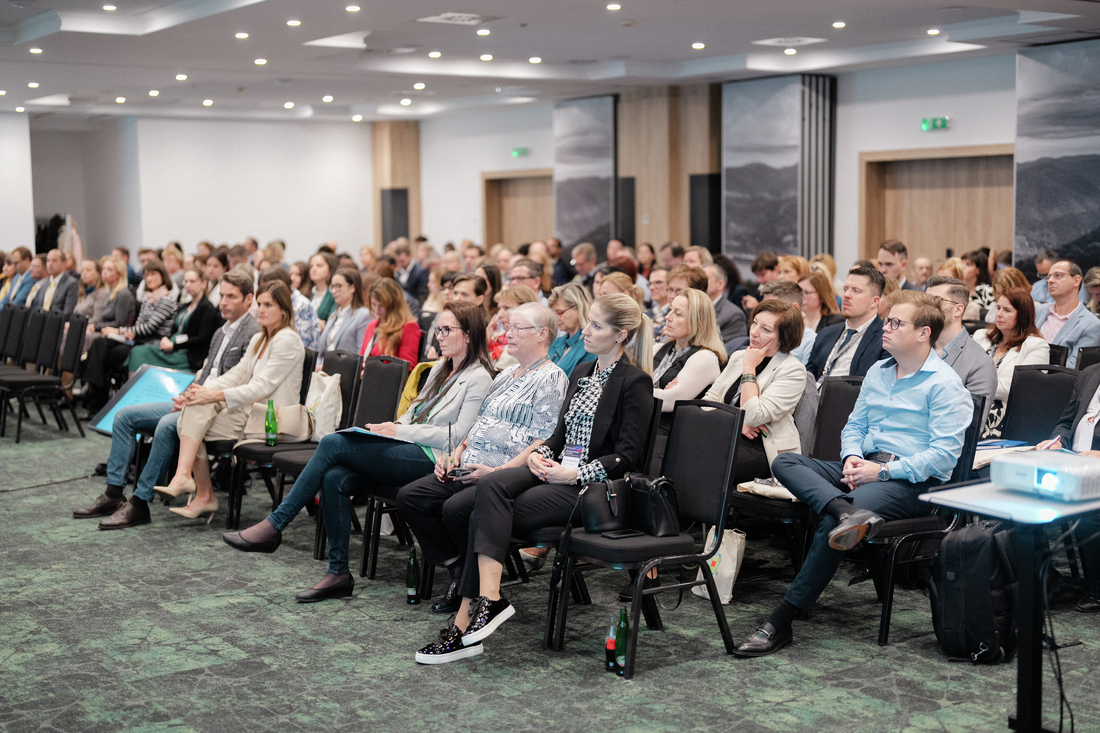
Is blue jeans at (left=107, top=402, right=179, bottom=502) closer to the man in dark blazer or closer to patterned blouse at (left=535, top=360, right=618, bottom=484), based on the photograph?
patterned blouse at (left=535, top=360, right=618, bottom=484)

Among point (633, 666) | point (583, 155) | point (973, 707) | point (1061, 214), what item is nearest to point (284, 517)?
point (633, 666)

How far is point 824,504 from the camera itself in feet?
12.7

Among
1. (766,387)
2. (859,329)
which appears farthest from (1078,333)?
(766,387)

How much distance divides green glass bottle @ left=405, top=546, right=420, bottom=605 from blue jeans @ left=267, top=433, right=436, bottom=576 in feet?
0.97

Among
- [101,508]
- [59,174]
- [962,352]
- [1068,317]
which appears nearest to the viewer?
[962,352]

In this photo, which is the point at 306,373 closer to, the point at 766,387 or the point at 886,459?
the point at 766,387

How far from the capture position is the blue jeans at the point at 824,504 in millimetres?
3854

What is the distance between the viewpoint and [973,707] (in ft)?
11.1

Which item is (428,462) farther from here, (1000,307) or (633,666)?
(1000,307)

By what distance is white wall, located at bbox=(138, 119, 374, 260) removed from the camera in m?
17.8

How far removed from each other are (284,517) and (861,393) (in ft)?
7.90

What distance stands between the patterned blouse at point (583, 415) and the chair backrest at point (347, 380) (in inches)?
59.6

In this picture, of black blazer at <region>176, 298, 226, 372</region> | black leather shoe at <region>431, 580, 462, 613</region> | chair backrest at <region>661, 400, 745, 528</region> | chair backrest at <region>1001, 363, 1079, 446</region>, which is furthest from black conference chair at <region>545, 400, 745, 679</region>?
black blazer at <region>176, 298, 226, 372</region>

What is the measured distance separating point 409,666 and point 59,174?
1922 centimetres
